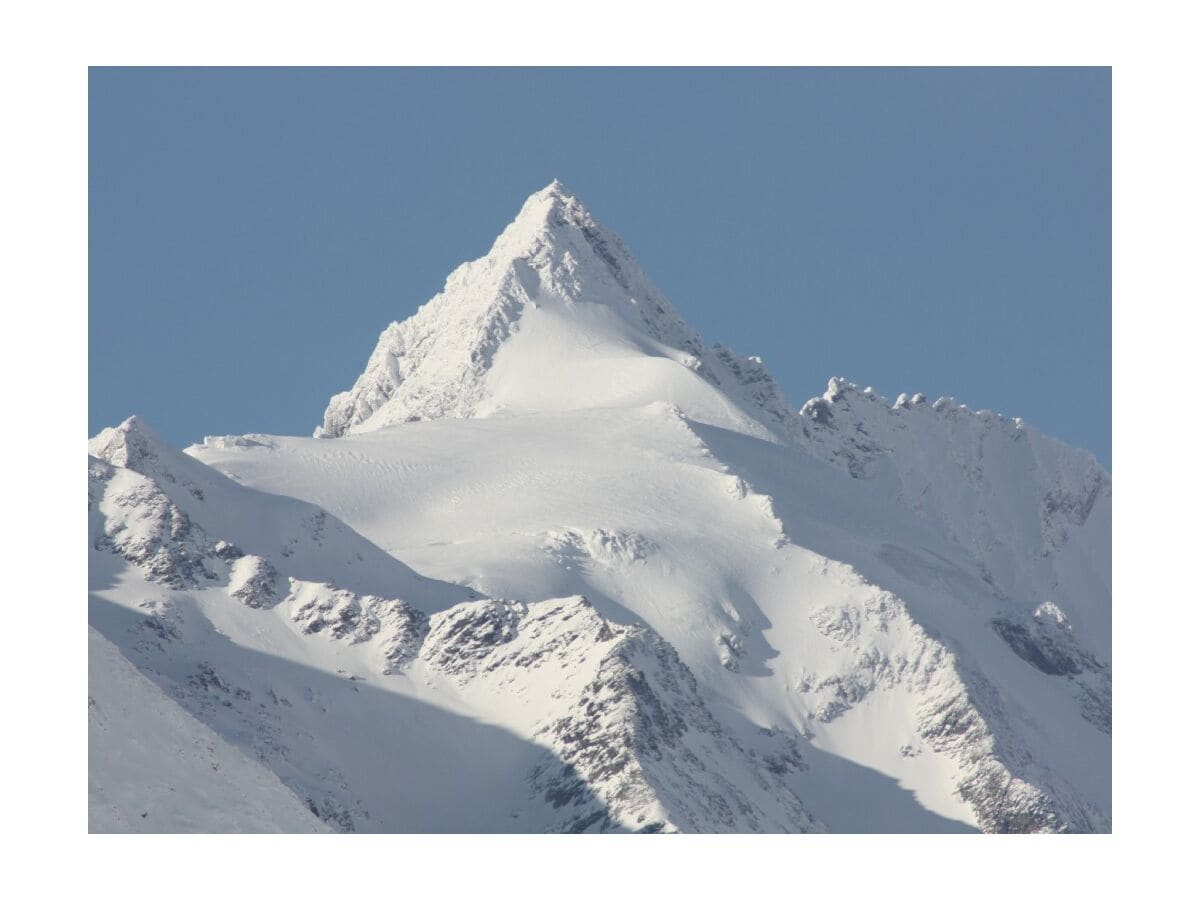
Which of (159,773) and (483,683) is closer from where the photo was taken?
(159,773)

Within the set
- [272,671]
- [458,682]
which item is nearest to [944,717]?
[458,682]

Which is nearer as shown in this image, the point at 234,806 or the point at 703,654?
→ the point at 234,806

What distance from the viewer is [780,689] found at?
194 m

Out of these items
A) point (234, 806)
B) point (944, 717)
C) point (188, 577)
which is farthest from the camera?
point (944, 717)

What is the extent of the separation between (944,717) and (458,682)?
40574mm

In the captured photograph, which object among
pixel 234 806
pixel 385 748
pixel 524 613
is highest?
pixel 524 613

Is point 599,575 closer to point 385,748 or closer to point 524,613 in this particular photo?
point 524,613

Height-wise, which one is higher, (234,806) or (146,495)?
(146,495)

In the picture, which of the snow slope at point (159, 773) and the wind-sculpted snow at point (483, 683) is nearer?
the snow slope at point (159, 773)

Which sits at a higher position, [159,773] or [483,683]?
[483,683]

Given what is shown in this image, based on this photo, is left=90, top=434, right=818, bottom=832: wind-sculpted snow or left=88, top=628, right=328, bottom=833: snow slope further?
left=90, top=434, right=818, bottom=832: wind-sculpted snow

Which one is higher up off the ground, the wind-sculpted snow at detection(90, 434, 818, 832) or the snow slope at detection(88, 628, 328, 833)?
the wind-sculpted snow at detection(90, 434, 818, 832)

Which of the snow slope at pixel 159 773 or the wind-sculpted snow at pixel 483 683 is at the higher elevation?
the wind-sculpted snow at pixel 483 683

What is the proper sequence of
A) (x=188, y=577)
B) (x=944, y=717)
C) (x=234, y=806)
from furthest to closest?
(x=944, y=717) < (x=188, y=577) < (x=234, y=806)
